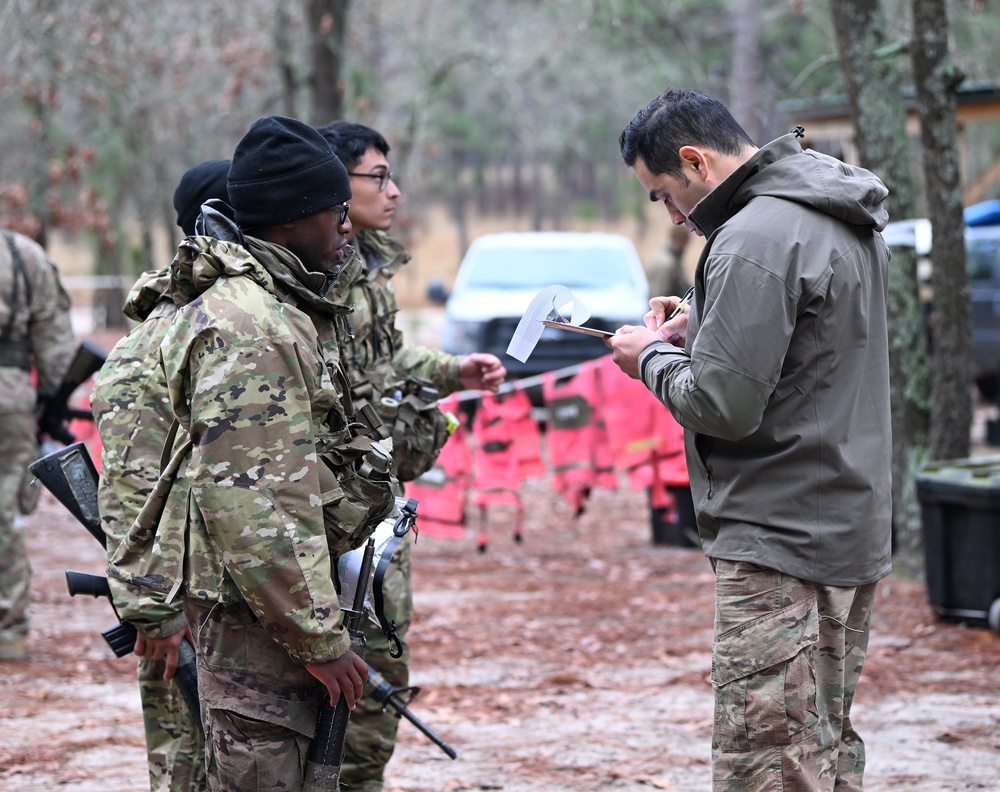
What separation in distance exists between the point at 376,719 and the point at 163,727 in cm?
72

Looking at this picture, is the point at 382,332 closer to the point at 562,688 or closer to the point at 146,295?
the point at 146,295

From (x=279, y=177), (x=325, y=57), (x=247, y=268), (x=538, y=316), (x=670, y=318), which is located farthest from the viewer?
(x=325, y=57)

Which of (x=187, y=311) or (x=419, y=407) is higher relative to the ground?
(x=187, y=311)

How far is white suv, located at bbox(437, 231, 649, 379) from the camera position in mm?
13336

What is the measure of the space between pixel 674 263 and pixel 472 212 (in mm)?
37505

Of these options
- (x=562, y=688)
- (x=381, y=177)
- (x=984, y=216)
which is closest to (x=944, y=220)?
(x=562, y=688)

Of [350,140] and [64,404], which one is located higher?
[350,140]

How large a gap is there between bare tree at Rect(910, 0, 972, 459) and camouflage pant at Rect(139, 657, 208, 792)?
195 inches

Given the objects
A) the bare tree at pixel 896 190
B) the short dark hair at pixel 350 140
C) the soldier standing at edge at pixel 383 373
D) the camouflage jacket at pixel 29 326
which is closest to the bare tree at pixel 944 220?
the bare tree at pixel 896 190

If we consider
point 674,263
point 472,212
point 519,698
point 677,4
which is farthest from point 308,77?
point 472,212

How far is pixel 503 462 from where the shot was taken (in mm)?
8578

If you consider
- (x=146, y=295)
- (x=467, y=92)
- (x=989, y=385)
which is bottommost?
(x=989, y=385)

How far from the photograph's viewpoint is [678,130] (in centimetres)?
302

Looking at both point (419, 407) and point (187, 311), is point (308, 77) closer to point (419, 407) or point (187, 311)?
point (419, 407)
